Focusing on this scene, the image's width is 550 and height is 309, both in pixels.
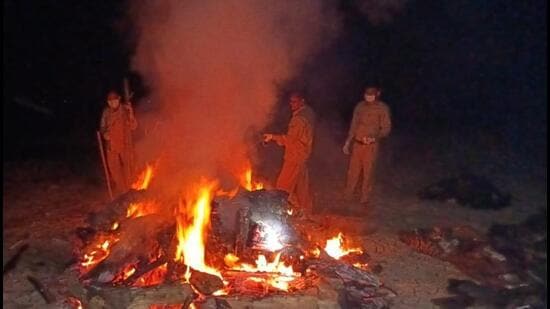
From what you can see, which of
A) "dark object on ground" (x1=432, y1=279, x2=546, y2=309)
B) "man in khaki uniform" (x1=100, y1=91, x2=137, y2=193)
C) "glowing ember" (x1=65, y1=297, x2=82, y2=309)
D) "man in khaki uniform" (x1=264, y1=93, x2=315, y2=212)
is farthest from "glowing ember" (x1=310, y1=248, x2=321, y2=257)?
"man in khaki uniform" (x1=100, y1=91, x2=137, y2=193)

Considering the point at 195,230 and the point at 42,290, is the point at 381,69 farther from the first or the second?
the point at 42,290

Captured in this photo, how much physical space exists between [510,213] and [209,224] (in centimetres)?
618

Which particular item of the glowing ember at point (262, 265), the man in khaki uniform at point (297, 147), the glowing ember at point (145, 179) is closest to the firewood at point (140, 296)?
the glowing ember at point (262, 265)

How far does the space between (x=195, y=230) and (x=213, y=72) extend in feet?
9.19

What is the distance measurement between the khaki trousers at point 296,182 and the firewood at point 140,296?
3.48m

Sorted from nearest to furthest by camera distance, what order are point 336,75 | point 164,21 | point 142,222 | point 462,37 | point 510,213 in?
point 142,222, point 164,21, point 510,213, point 336,75, point 462,37

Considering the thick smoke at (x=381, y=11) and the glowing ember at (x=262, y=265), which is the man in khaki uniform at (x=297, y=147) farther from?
the thick smoke at (x=381, y=11)

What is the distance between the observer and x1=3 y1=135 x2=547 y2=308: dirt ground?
798cm

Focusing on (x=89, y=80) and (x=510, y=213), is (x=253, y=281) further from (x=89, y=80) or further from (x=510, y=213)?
(x=89, y=80)

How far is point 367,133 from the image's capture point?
10328mm

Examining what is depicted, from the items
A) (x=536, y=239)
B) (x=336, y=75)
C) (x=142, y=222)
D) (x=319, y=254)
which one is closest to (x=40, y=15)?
(x=336, y=75)

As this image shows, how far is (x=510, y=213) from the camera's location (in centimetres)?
1098

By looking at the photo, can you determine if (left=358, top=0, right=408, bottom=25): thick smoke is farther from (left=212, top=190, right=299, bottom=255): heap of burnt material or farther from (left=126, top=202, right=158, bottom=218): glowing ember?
(left=126, top=202, right=158, bottom=218): glowing ember

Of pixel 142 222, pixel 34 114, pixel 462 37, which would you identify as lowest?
pixel 142 222
